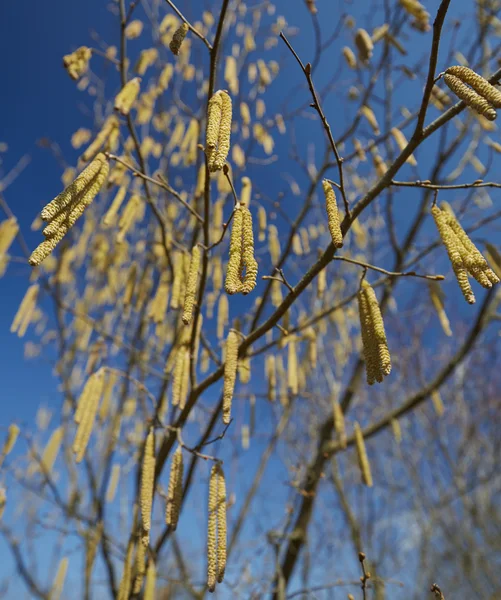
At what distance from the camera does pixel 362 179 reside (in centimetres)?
365

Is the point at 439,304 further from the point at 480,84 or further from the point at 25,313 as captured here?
the point at 25,313

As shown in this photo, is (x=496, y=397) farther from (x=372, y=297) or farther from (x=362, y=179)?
(x=372, y=297)

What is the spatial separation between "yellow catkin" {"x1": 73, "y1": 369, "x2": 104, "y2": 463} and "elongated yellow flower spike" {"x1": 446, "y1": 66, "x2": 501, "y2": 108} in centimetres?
126

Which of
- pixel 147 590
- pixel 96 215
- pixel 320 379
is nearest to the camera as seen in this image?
pixel 147 590

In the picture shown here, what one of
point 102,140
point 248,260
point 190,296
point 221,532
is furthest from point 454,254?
point 102,140

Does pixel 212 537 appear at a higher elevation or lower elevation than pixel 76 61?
lower

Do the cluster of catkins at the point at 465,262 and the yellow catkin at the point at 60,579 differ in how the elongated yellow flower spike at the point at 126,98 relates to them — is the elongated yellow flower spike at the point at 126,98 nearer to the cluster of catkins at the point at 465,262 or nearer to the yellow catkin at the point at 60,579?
the cluster of catkins at the point at 465,262

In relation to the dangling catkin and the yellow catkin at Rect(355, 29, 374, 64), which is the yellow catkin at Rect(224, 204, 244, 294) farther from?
the yellow catkin at Rect(355, 29, 374, 64)

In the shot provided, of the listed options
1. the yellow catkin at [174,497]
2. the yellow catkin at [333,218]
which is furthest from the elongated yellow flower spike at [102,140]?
the yellow catkin at [174,497]

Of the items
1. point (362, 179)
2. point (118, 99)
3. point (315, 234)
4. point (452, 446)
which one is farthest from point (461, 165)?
point (452, 446)

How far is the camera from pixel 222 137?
34.1 inches

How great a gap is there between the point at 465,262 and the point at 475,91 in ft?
0.98

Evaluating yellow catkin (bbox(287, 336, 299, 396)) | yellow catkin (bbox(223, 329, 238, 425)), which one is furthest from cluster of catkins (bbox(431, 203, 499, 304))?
yellow catkin (bbox(287, 336, 299, 396))

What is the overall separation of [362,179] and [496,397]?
5185mm
